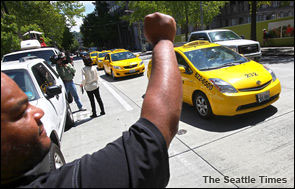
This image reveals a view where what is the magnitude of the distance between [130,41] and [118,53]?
45.4 meters

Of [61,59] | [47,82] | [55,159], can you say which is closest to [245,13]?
[61,59]

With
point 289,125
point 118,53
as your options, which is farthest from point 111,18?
point 289,125

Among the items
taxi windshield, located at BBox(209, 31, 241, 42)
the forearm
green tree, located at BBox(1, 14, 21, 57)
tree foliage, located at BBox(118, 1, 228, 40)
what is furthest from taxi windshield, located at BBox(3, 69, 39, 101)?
tree foliage, located at BBox(118, 1, 228, 40)

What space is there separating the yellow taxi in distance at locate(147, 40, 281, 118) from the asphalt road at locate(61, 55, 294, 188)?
338mm

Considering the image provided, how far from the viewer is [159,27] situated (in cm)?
97

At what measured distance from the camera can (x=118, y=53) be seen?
13.4 m

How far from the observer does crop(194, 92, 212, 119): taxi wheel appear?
4.71 m

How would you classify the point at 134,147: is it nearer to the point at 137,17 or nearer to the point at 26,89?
the point at 26,89

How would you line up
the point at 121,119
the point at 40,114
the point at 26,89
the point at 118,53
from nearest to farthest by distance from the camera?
1. the point at 40,114
2. the point at 26,89
3. the point at 121,119
4. the point at 118,53

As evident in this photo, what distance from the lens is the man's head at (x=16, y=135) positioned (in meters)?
0.67

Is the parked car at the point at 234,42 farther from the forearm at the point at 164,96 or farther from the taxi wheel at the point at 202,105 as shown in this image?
the forearm at the point at 164,96

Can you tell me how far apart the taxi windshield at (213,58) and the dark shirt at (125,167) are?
4.53 metres

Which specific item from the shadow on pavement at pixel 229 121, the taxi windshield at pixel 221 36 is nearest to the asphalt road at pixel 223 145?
the shadow on pavement at pixel 229 121

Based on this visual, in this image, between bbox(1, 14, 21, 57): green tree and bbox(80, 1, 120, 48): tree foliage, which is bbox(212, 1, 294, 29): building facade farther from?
bbox(1, 14, 21, 57): green tree
